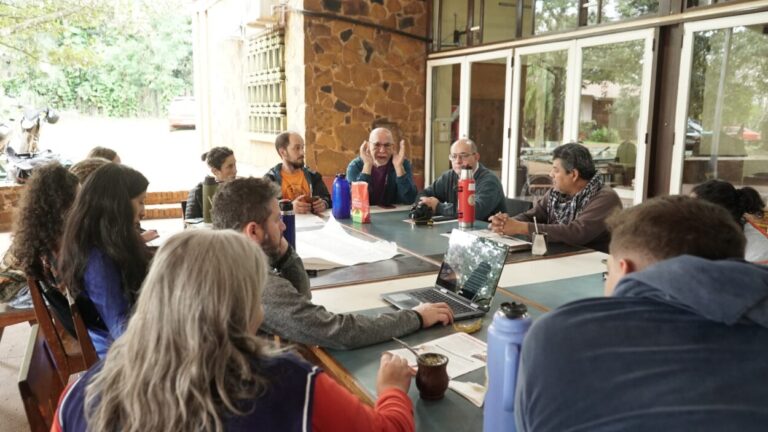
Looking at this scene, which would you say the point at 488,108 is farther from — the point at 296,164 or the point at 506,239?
the point at 506,239

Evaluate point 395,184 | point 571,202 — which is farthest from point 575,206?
point 395,184

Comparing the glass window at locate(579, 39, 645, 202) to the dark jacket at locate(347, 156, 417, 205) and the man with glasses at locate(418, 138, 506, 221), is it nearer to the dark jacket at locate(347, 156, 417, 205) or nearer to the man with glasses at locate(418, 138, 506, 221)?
the man with glasses at locate(418, 138, 506, 221)

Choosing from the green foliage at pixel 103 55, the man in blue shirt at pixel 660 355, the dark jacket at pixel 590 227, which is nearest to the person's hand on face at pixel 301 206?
the dark jacket at pixel 590 227

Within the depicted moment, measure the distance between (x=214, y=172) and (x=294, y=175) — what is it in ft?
1.99

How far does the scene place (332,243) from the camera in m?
2.75

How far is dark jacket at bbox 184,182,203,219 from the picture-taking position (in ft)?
11.3

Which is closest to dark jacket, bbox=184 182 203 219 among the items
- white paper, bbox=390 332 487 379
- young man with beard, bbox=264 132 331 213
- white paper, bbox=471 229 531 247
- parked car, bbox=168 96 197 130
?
young man with beard, bbox=264 132 331 213

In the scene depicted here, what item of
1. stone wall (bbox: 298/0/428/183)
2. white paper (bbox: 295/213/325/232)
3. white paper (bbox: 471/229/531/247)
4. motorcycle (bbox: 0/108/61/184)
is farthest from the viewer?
motorcycle (bbox: 0/108/61/184)

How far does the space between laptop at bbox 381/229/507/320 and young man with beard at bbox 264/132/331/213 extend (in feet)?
6.43

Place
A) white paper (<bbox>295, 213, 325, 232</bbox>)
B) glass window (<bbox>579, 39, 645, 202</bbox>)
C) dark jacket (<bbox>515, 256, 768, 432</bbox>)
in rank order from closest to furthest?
dark jacket (<bbox>515, 256, 768, 432</bbox>) → white paper (<bbox>295, 213, 325, 232</bbox>) → glass window (<bbox>579, 39, 645, 202</bbox>)

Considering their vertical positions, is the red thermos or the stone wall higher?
the stone wall

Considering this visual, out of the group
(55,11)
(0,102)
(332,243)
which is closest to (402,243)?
(332,243)

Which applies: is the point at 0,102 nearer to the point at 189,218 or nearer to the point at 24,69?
the point at 24,69

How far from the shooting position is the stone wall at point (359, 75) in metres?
6.03
